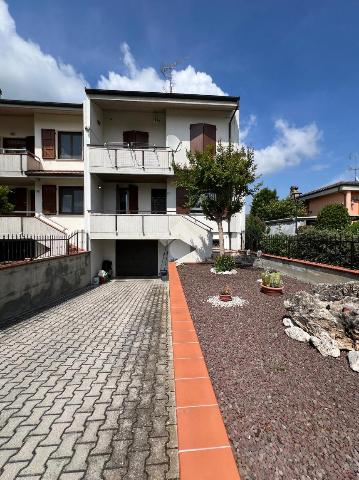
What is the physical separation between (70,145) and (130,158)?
4902mm

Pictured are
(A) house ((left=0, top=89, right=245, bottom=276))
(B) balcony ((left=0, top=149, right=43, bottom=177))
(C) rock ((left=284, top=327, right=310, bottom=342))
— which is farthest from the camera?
(B) balcony ((left=0, top=149, right=43, bottom=177))

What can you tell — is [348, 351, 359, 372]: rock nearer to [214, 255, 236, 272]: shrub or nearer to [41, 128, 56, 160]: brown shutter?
[214, 255, 236, 272]: shrub

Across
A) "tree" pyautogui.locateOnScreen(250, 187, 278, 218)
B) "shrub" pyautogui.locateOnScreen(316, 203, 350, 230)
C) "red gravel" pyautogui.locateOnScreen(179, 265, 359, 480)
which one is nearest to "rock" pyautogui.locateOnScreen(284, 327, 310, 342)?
"red gravel" pyautogui.locateOnScreen(179, 265, 359, 480)

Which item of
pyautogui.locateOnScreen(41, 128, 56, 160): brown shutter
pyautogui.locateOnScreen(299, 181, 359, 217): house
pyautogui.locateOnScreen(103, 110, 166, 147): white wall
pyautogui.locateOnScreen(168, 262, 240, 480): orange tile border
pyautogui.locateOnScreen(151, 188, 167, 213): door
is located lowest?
pyautogui.locateOnScreen(168, 262, 240, 480): orange tile border

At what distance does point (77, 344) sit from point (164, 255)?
10.8 metres

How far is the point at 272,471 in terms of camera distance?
2004 millimetres

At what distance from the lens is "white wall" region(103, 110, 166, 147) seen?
15969 millimetres

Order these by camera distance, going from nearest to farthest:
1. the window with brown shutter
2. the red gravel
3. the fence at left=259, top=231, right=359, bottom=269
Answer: the red gravel < the fence at left=259, top=231, right=359, bottom=269 < the window with brown shutter

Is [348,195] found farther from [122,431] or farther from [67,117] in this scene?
[122,431]

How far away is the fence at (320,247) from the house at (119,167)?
352 cm

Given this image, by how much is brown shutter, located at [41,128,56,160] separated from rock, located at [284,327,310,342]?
648 inches

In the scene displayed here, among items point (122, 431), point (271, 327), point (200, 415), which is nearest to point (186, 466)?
point (200, 415)

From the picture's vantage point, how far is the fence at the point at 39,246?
10.6 m

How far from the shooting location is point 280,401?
111 inches
